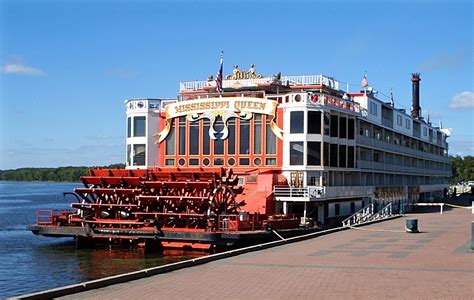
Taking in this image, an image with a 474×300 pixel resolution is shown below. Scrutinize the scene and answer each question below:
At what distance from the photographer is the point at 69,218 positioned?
30094 mm

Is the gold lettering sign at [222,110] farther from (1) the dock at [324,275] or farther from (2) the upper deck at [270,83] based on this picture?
(1) the dock at [324,275]

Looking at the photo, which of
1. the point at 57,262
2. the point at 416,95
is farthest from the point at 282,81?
the point at 416,95

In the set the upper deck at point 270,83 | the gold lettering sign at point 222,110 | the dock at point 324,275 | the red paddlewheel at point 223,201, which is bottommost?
the dock at point 324,275

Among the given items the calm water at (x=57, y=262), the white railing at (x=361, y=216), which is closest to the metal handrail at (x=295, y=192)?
the white railing at (x=361, y=216)

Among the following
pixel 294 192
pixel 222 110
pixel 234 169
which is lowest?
pixel 294 192

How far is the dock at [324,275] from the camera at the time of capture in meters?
13.3

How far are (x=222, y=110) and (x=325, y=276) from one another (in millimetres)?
20328

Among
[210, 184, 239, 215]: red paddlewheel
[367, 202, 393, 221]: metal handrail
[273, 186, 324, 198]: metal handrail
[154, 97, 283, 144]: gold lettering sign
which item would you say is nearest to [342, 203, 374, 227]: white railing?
[367, 202, 393, 221]: metal handrail

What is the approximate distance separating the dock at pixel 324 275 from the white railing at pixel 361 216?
40.0ft

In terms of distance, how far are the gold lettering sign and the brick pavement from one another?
38.4ft

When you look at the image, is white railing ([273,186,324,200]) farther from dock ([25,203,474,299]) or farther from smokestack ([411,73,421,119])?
smokestack ([411,73,421,119])

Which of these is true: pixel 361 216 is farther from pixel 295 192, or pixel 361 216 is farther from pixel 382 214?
pixel 295 192

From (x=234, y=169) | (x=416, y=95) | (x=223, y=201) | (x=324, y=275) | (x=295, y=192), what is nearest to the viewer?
(x=324, y=275)

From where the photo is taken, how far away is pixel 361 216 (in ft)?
125
